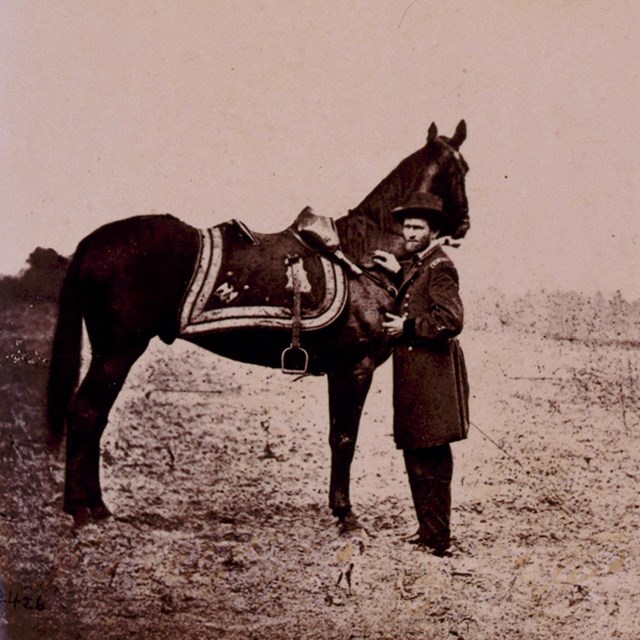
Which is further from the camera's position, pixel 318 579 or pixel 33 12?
pixel 33 12

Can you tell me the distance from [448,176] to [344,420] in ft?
3.21

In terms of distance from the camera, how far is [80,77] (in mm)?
3576

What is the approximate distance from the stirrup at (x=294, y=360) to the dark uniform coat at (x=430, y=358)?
0.35 meters

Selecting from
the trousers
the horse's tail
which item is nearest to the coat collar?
the trousers

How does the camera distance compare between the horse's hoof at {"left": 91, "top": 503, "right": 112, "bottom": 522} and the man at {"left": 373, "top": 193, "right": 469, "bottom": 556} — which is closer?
the man at {"left": 373, "top": 193, "right": 469, "bottom": 556}

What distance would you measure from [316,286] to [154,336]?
65 centimetres

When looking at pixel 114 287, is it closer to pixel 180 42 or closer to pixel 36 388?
pixel 36 388

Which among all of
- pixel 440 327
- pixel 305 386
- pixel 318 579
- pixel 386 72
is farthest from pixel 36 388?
pixel 386 72

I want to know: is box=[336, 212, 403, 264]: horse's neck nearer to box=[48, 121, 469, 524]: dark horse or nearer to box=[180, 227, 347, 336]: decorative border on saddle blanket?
box=[48, 121, 469, 524]: dark horse

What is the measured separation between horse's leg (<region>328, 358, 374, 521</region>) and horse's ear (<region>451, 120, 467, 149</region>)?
86 cm

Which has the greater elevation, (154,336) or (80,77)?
(80,77)

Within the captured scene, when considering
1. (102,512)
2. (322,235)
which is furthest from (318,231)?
(102,512)

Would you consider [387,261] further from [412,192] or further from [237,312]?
[237,312]

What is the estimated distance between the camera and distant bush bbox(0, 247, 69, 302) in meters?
3.54
